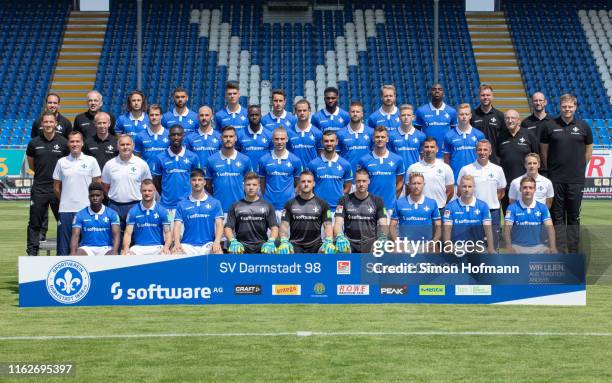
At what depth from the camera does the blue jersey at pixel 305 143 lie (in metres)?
12.4

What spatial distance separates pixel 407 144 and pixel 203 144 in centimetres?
253

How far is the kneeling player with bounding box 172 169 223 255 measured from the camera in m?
11.0

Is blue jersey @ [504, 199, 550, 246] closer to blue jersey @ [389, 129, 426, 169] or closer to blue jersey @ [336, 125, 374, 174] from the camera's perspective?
blue jersey @ [389, 129, 426, 169]

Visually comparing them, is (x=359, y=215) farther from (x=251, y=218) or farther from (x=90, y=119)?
(x=90, y=119)

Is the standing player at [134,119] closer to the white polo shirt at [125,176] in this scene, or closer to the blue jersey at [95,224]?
the white polo shirt at [125,176]

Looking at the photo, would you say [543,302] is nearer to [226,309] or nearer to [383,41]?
[226,309]

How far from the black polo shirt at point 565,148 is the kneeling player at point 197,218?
14.2ft

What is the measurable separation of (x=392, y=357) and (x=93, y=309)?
3.57m

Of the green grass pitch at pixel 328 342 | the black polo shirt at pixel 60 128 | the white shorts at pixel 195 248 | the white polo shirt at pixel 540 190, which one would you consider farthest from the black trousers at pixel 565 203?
the black polo shirt at pixel 60 128

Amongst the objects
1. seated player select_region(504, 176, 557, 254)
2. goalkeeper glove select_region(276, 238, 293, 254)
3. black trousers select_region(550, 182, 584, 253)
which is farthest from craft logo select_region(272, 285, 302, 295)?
black trousers select_region(550, 182, 584, 253)

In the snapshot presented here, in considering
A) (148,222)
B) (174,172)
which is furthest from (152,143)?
(148,222)

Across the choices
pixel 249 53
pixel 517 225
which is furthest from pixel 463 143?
pixel 249 53

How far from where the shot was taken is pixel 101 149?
1209cm

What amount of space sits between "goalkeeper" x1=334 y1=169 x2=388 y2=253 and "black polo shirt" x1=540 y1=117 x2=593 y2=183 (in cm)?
283
